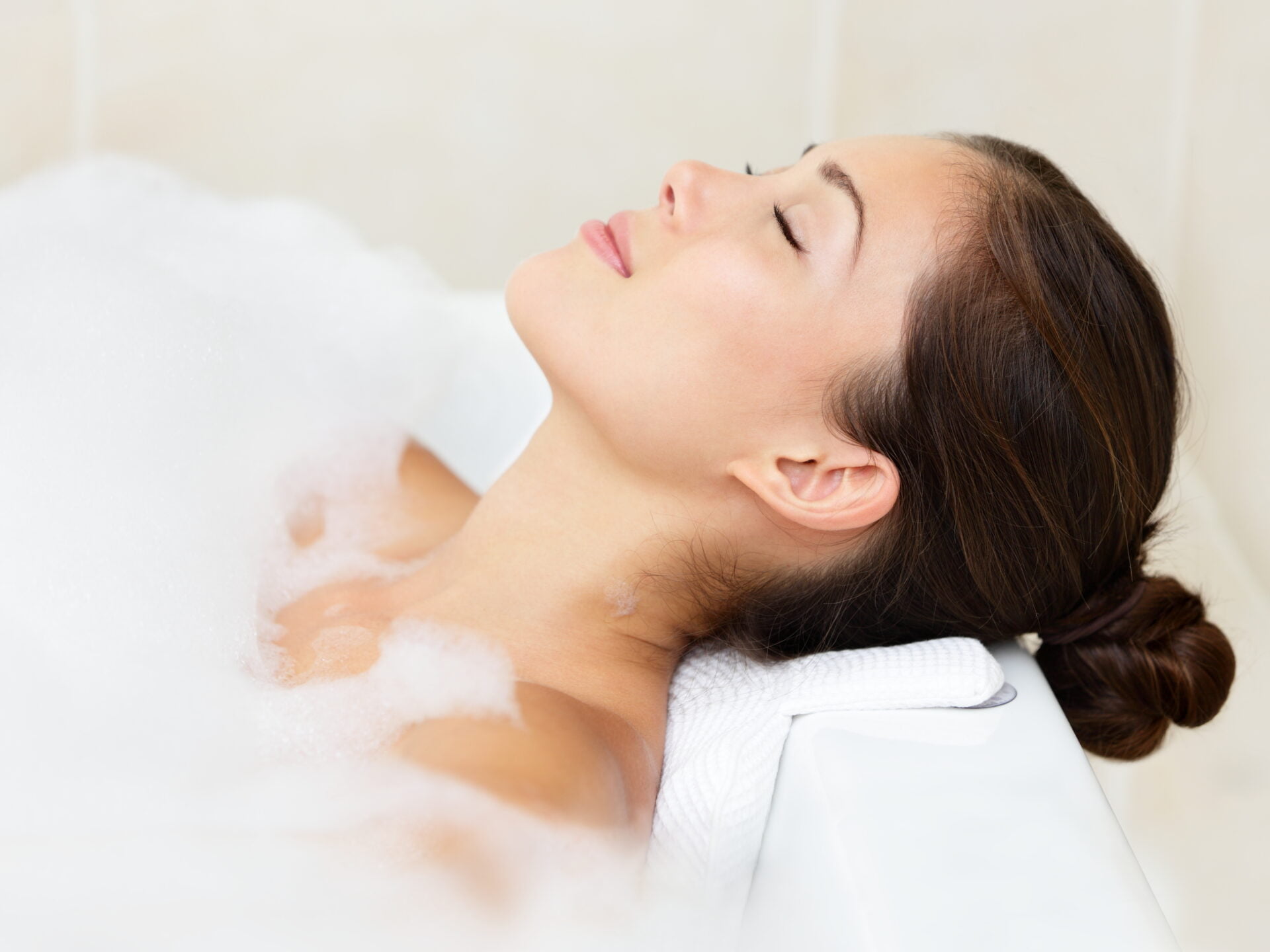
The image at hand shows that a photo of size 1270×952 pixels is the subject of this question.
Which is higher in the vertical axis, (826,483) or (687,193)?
(687,193)

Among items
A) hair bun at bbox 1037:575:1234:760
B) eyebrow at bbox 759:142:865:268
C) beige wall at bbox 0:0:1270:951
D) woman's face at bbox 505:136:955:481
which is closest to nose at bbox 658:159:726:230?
woman's face at bbox 505:136:955:481

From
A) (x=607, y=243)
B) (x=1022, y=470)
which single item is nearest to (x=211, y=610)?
(x=607, y=243)

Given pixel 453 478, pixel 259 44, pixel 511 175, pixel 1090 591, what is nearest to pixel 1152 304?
pixel 1090 591

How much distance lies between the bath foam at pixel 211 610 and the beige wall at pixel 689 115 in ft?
1.76

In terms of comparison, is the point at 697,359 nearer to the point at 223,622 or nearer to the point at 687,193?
the point at 687,193

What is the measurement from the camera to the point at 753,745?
961mm

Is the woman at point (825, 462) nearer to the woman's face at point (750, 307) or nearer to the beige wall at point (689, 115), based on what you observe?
the woman's face at point (750, 307)

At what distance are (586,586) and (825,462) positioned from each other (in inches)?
9.6

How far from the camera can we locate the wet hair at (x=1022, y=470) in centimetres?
97

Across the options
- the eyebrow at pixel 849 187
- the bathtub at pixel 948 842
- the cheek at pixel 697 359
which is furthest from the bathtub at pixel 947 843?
the eyebrow at pixel 849 187

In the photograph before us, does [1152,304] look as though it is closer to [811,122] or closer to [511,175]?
[811,122]

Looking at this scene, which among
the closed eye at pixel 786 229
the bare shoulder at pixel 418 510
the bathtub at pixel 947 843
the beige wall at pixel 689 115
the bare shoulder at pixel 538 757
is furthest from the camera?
the beige wall at pixel 689 115

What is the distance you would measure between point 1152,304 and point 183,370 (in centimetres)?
95

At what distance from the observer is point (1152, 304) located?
1.04m
